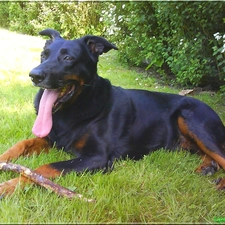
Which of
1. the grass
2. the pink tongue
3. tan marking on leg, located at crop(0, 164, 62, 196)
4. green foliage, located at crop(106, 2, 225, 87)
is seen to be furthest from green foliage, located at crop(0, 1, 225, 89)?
tan marking on leg, located at crop(0, 164, 62, 196)

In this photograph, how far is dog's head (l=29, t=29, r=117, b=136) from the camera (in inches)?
114

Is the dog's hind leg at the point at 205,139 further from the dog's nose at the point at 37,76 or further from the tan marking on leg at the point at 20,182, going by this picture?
the dog's nose at the point at 37,76

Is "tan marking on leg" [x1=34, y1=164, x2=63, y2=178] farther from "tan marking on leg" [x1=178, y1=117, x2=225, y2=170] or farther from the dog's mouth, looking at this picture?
"tan marking on leg" [x1=178, y1=117, x2=225, y2=170]

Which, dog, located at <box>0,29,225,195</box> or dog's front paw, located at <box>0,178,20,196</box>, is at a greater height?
dog, located at <box>0,29,225,195</box>

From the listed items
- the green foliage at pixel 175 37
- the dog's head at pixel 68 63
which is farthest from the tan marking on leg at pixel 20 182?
the green foliage at pixel 175 37

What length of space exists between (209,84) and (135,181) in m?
5.33

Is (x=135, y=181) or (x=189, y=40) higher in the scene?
(x=189, y=40)

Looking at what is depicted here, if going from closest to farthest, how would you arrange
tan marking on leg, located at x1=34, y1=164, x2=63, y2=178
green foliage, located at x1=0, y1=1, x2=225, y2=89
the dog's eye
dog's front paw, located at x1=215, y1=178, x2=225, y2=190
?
tan marking on leg, located at x1=34, y1=164, x2=63, y2=178
dog's front paw, located at x1=215, y1=178, x2=225, y2=190
the dog's eye
green foliage, located at x1=0, y1=1, x2=225, y2=89

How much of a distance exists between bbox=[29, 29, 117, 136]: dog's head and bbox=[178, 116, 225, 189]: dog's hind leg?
1281 millimetres

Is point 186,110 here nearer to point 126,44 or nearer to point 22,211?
point 22,211

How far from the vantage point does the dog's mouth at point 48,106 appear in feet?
9.92

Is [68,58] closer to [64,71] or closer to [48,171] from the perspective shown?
[64,71]

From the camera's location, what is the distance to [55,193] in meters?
2.27

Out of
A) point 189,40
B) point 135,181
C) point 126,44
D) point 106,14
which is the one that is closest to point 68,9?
point 106,14
